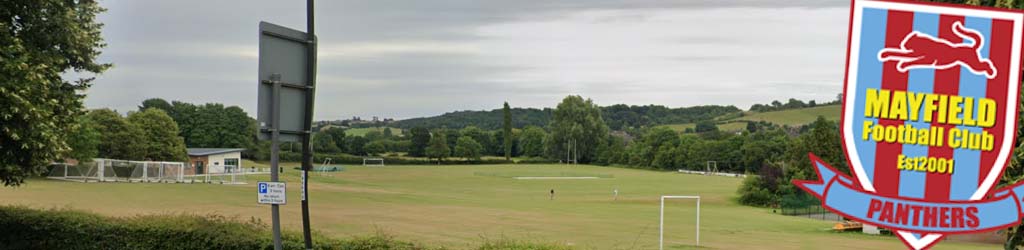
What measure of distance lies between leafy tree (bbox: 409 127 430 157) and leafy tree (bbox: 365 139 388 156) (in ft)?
31.3

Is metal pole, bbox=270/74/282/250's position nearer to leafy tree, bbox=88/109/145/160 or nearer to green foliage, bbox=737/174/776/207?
green foliage, bbox=737/174/776/207

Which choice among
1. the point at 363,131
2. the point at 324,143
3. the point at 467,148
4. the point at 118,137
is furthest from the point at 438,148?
the point at 118,137

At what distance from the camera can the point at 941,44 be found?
7.28 meters

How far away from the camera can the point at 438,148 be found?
168375mm

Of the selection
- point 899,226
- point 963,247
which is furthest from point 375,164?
point 899,226

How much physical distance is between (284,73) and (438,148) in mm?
156046

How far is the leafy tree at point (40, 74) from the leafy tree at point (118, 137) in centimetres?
7137

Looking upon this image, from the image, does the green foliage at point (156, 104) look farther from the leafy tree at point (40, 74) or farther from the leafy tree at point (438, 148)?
the leafy tree at point (40, 74)

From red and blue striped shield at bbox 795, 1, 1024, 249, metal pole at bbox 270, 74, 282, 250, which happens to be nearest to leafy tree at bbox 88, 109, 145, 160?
metal pole at bbox 270, 74, 282, 250

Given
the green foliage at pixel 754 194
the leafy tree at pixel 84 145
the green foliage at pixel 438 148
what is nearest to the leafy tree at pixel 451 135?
the green foliage at pixel 438 148

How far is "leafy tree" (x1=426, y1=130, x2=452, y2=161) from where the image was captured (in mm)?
167750

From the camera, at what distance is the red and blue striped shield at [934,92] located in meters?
7.24

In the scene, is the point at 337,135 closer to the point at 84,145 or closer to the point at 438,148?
the point at 438,148

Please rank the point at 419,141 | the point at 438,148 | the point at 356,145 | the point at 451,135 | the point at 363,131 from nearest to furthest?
the point at 356,145, the point at 363,131, the point at 438,148, the point at 419,141, the point at 451,135
